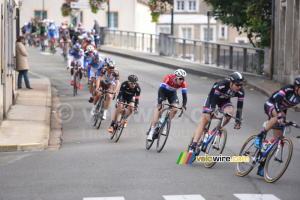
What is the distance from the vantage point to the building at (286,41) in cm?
2616

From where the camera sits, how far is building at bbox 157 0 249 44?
7400 cm

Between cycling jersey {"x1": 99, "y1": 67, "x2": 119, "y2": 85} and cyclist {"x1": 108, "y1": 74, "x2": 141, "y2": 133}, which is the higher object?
cycling jersey {"x1": 99, "y1": 67, "x2": 119, "y2": 85}

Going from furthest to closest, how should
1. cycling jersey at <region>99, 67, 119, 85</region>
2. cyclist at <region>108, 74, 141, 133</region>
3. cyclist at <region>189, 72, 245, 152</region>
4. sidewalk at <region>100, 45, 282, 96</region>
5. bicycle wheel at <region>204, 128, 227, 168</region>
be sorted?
sidewalk at <region>100, 45, 282, 96</region> → cycling jersey at <region>99, 67, 119, 85</region> → cyclist at <region>108, 74, 141, 133</region> → bicycle wheel at <region>204, 128, 227, 168</region> → cyclist at <region>189, 72, 245, 152</region>

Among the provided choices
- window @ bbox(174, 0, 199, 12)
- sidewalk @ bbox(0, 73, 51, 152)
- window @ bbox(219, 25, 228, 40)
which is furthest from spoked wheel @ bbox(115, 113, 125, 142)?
window @ bbox(174, 0, 199, 12)

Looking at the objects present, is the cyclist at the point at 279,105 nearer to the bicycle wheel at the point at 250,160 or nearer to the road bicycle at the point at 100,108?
the bicycle wheel at the point at 250,160

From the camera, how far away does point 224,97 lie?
41.3 feet

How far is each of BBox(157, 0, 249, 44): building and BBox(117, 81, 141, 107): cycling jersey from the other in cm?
5804

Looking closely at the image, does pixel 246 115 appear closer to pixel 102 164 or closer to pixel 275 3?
pixel 102 164

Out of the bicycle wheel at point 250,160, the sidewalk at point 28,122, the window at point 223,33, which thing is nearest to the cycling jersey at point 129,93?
the sidewalk at point 28,122

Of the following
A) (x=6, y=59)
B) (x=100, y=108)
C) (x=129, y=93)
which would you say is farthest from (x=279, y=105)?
(x=6, y=59)

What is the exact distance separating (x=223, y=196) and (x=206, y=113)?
2.97 meters

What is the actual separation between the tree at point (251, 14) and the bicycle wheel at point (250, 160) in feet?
60.8

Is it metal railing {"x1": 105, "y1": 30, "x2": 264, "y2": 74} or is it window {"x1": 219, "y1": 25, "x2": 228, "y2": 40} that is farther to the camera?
window {"x1": 219, "y1": 25, "x2": 228, "y2": 40}

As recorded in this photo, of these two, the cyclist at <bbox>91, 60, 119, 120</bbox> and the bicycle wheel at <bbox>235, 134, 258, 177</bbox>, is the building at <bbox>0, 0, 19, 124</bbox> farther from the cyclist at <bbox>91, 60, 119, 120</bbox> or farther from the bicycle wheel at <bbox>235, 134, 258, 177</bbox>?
the bicycle wheel at <bbox>235, 134, 258, 177</bbox>
